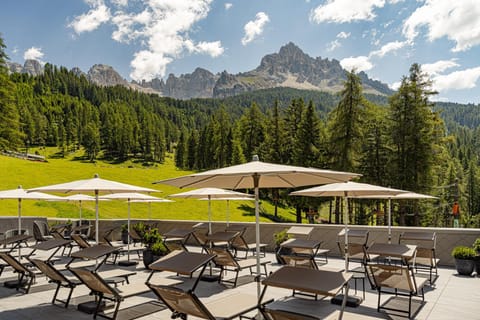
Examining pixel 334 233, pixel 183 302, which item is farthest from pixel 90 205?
pixel 183 302

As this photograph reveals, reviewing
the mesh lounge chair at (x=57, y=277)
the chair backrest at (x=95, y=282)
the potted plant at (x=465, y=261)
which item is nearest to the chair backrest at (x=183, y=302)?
the chair backrest at (x=95, y=282)

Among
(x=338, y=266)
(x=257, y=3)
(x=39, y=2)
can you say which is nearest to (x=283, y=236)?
(x=338, y=266)

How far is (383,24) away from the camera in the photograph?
1802 centimetres

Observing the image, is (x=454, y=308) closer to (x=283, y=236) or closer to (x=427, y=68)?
(x=283, y=236)

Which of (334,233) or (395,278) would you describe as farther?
(334,233)

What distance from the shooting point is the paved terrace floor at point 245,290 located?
210 inches

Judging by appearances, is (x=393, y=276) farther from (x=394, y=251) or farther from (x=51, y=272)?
(x=51, y=272)

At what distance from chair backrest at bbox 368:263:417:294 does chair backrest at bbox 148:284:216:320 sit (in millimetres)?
2753

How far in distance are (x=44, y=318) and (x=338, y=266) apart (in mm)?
6934

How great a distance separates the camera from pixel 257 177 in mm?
4961

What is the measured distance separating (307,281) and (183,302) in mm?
1452

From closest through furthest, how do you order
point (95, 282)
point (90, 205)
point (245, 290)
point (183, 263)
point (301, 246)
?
1. point (183, 263)
2. point (95, 282)
3. point (245, 290)
4. point (301, 246)
5. point (90, 205)

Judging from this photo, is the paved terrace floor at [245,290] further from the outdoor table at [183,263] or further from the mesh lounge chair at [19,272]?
the outdoor table at [183,263]

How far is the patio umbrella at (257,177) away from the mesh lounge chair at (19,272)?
3913 mm
